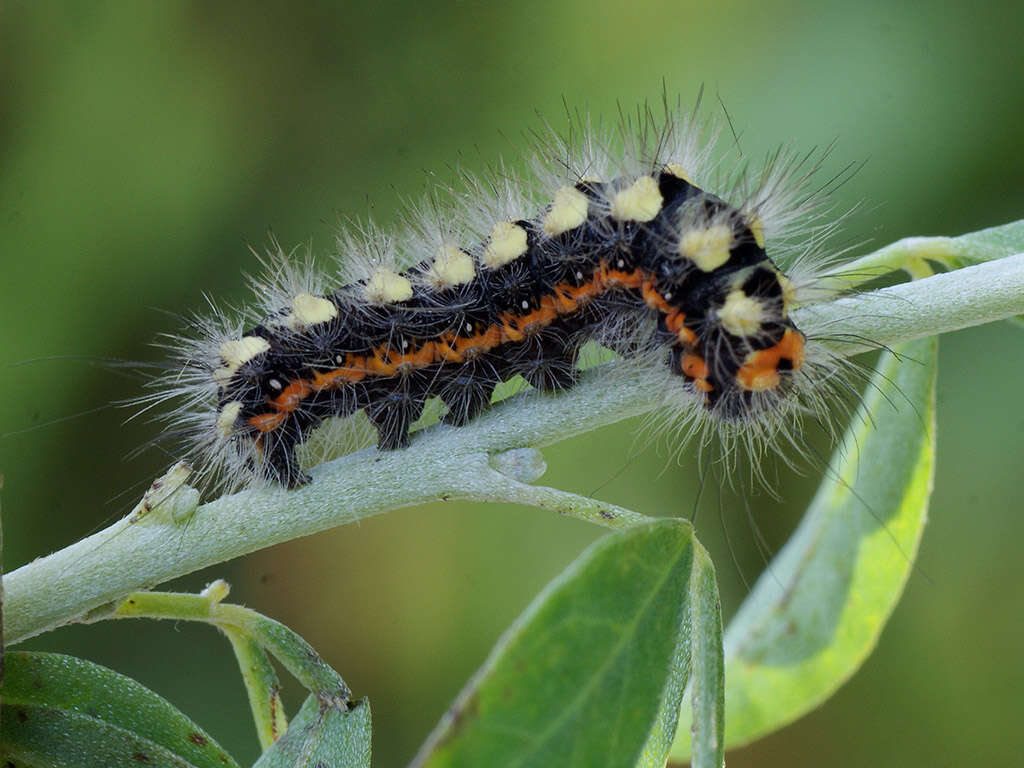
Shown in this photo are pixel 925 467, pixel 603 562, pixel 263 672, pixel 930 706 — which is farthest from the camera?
pixel 930 706

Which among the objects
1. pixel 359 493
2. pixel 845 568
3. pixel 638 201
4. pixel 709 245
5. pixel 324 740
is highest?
pixel 638 201

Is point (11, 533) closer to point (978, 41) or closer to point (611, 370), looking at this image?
point (611, 370)

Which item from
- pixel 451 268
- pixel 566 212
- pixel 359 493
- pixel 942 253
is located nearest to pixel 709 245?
pixel 566 212

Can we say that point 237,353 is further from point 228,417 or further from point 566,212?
point 566,212

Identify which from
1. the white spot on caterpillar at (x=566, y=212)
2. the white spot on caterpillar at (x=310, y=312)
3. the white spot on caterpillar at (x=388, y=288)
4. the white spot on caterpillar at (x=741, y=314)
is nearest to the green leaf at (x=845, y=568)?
the white spot on caterpillar at (x=741, y=314)

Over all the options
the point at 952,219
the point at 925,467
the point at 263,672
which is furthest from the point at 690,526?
the point at 952,219

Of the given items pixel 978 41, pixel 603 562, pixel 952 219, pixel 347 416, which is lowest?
pixel 603 562

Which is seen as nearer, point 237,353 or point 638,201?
point 638,201
